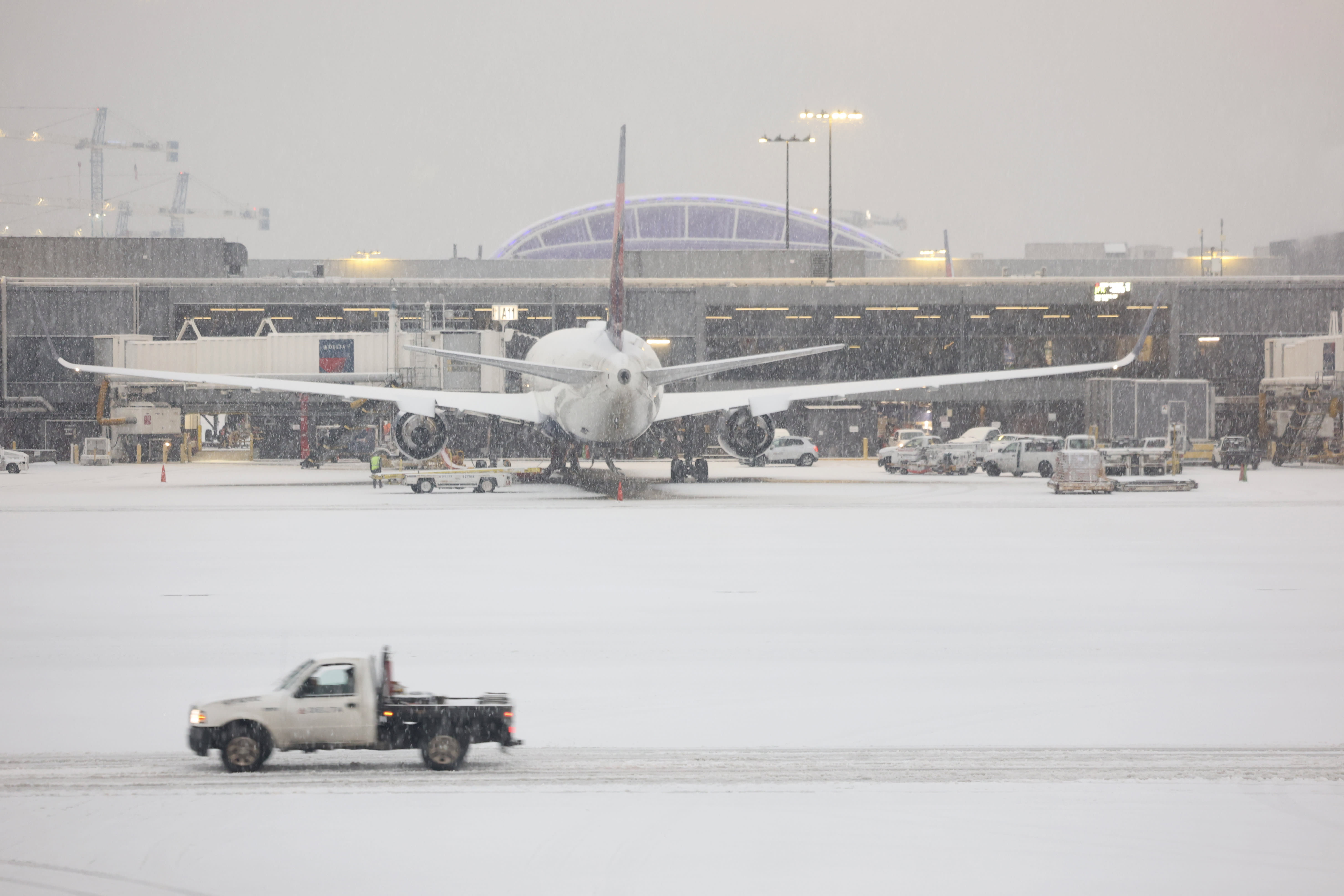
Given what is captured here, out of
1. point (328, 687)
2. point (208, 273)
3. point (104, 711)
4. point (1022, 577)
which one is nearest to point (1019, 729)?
point (328, 687)

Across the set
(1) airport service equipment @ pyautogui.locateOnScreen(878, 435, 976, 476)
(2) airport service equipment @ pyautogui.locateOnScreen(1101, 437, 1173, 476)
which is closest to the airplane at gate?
(2) airport service equipment @ pyautogui.locateOnScreen(1101, 437, 1173, 476)

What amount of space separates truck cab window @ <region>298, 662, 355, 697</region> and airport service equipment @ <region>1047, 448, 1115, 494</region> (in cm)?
3725

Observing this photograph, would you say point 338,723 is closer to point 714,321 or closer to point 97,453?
point 97,453

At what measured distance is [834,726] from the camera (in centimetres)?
1153

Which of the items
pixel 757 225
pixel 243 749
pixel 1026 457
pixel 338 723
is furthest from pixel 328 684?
pixel 757 225

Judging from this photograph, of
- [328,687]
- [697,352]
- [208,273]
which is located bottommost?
[328,687]

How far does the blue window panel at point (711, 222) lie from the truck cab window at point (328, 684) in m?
141

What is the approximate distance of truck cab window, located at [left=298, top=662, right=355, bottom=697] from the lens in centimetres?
1023

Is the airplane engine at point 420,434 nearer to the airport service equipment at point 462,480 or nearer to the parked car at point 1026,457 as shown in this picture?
the airport service equipment at point 462,480

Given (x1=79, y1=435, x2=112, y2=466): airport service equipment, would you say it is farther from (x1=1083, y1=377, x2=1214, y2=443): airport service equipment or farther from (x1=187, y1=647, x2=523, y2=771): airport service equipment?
(x1=187, y1=647, x2=523, y2=771): airport service equipment

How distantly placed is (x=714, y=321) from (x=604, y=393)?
1920 inches

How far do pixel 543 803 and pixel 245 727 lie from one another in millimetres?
2722

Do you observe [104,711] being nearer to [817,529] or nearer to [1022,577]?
[1022,577]

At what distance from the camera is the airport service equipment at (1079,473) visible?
1732 inches
